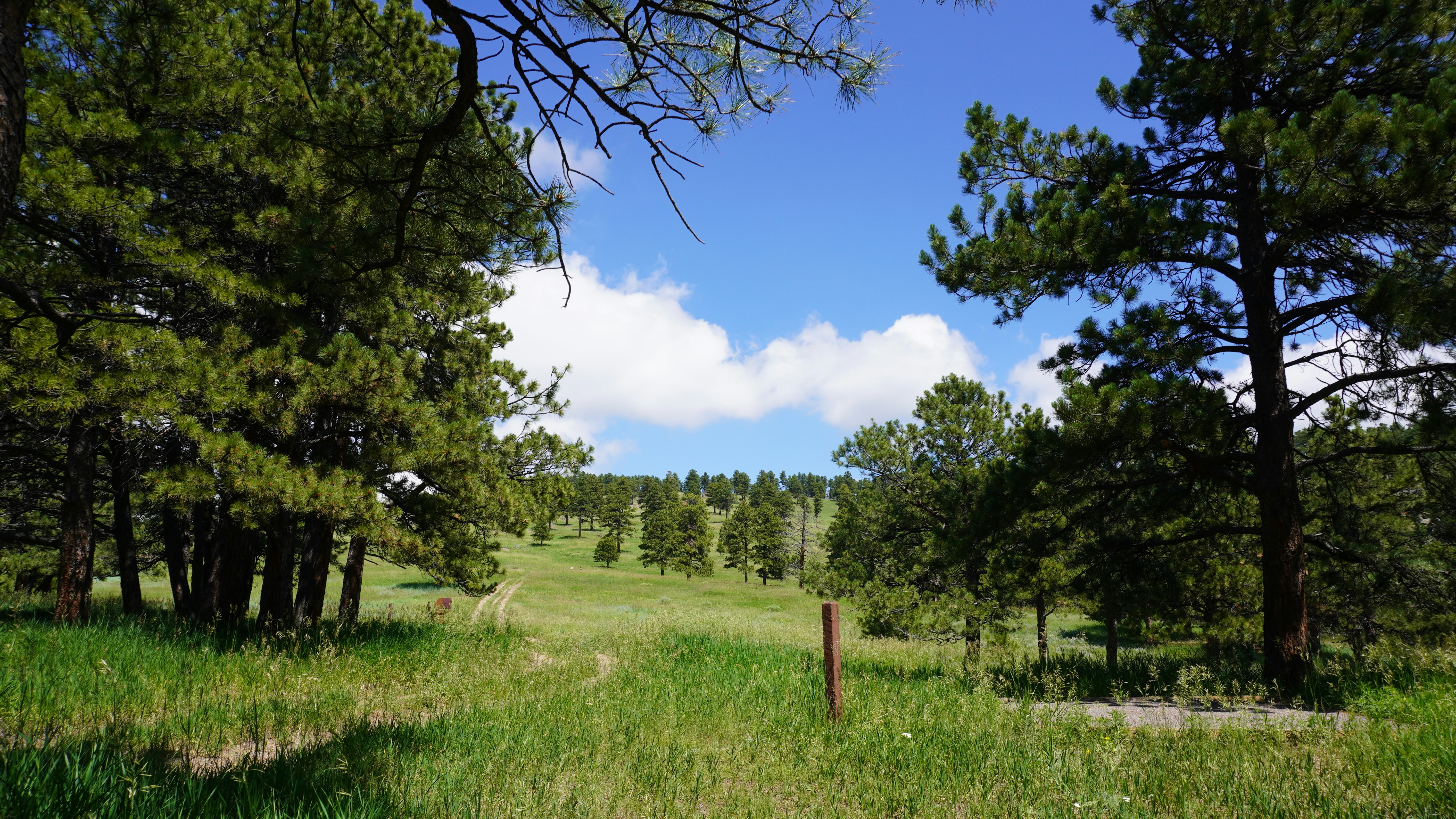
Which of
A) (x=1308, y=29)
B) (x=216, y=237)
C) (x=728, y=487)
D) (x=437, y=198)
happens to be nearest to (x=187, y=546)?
(x=216, y=237)

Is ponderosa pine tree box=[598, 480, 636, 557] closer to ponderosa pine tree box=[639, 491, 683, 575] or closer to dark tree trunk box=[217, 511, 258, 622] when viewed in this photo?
ponderosa pine tree box=[639, 491, 683, 575]

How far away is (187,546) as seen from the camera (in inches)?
548

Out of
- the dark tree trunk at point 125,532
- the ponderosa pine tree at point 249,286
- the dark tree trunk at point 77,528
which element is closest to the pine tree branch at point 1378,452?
the ponderosa pine tree at point 249,286

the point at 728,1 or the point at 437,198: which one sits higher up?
the point at 728,1

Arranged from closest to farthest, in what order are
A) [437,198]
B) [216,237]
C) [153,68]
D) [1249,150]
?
[437,198]
[1249,150]
[153,68]
[216,237]

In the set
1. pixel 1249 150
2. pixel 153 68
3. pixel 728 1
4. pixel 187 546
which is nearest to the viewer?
pixel 728 1

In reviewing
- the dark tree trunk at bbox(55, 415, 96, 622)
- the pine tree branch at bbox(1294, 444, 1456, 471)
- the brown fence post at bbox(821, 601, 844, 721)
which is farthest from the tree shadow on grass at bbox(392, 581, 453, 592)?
the pine tree branch at bbox(1294, 444, 1456, 471)

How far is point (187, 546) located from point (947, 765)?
1685cm

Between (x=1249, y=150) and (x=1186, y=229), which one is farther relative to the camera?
(x=1186, y=229)

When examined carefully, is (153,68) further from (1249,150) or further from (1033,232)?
(1249,150)

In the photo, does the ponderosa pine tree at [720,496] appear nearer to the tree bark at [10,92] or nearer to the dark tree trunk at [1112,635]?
the dark tree trunk at [1112,635]

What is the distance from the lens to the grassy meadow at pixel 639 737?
3.38m

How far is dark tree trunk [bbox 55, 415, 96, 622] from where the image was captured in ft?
26.3

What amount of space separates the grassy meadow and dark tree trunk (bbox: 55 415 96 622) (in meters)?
0.51
